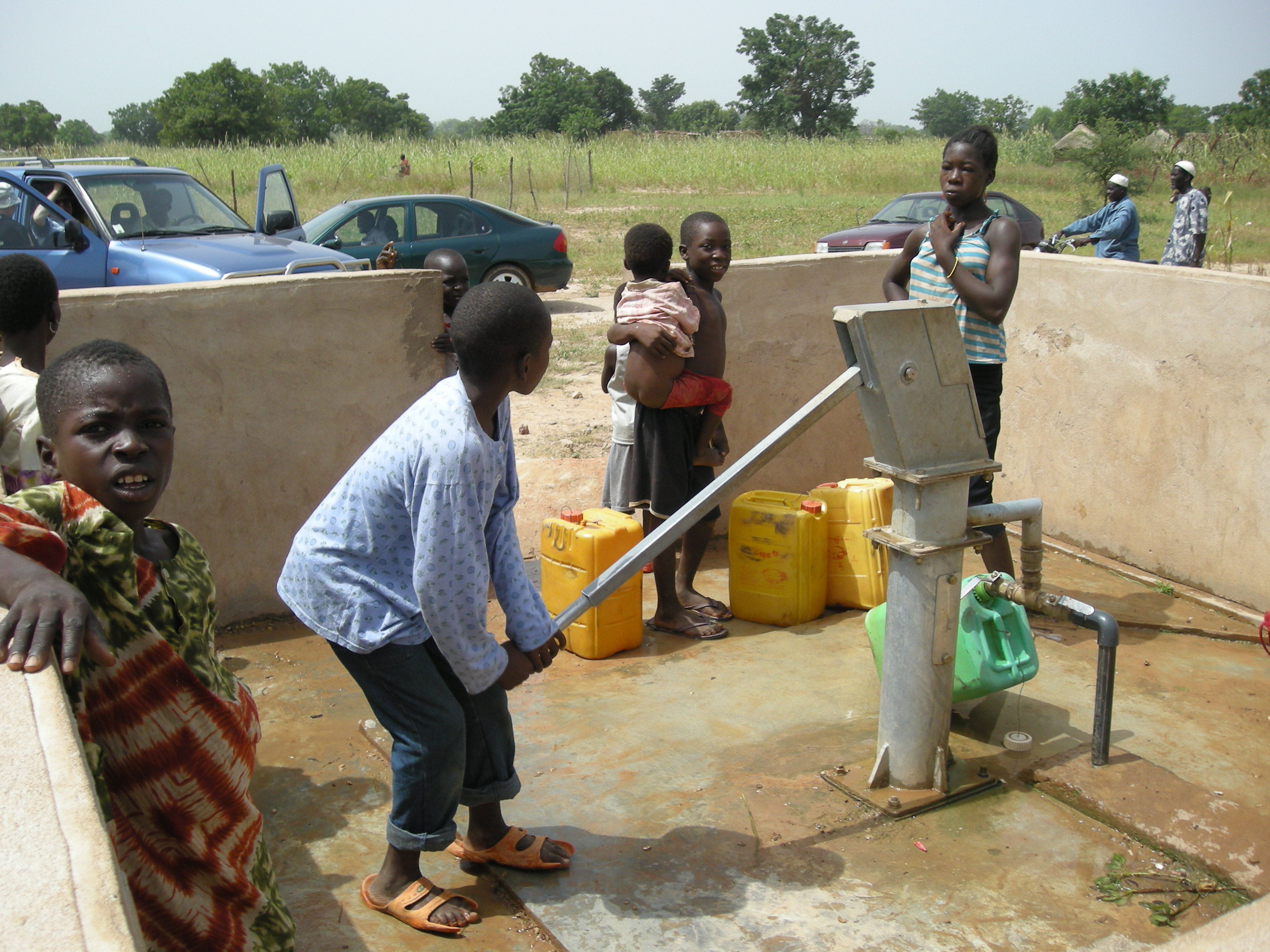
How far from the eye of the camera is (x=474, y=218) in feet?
39.3

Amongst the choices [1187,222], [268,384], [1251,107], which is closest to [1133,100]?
[1251,107]

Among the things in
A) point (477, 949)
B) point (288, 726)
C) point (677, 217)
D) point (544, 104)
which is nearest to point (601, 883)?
point (477, 949)

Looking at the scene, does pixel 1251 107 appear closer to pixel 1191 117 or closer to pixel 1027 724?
pixel 1191 117

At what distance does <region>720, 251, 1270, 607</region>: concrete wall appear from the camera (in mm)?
4434

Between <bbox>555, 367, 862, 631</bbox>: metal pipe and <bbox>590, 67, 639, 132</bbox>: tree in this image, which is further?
<bbox>590, 67, 639, 132</bbox>: tree

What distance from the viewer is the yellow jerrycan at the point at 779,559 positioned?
4.36 metres

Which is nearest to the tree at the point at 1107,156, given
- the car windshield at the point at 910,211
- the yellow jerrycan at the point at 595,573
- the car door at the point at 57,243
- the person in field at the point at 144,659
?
the car windshield at the point at 910,211

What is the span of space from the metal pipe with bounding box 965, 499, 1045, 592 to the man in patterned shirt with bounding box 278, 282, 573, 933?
1.21m

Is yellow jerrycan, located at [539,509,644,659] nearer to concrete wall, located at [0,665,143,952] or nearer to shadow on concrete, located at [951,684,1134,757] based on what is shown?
shadow on concrete, located at [951,684,1134,757]

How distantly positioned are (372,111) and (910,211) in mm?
58867

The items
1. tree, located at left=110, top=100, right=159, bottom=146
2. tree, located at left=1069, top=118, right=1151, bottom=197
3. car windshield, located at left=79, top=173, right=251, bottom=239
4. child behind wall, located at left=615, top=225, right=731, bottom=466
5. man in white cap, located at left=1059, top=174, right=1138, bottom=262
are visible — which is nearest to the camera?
child behind wall, located at left=615, top=225, right=731, bottom=466

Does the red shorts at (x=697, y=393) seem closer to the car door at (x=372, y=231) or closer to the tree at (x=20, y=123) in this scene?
the car door at (x=372, y=231)

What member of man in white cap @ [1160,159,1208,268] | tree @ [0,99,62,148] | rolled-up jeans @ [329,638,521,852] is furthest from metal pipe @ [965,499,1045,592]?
tree @ [0,99,62,148]

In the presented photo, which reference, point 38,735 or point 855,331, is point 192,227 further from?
point 38,735
